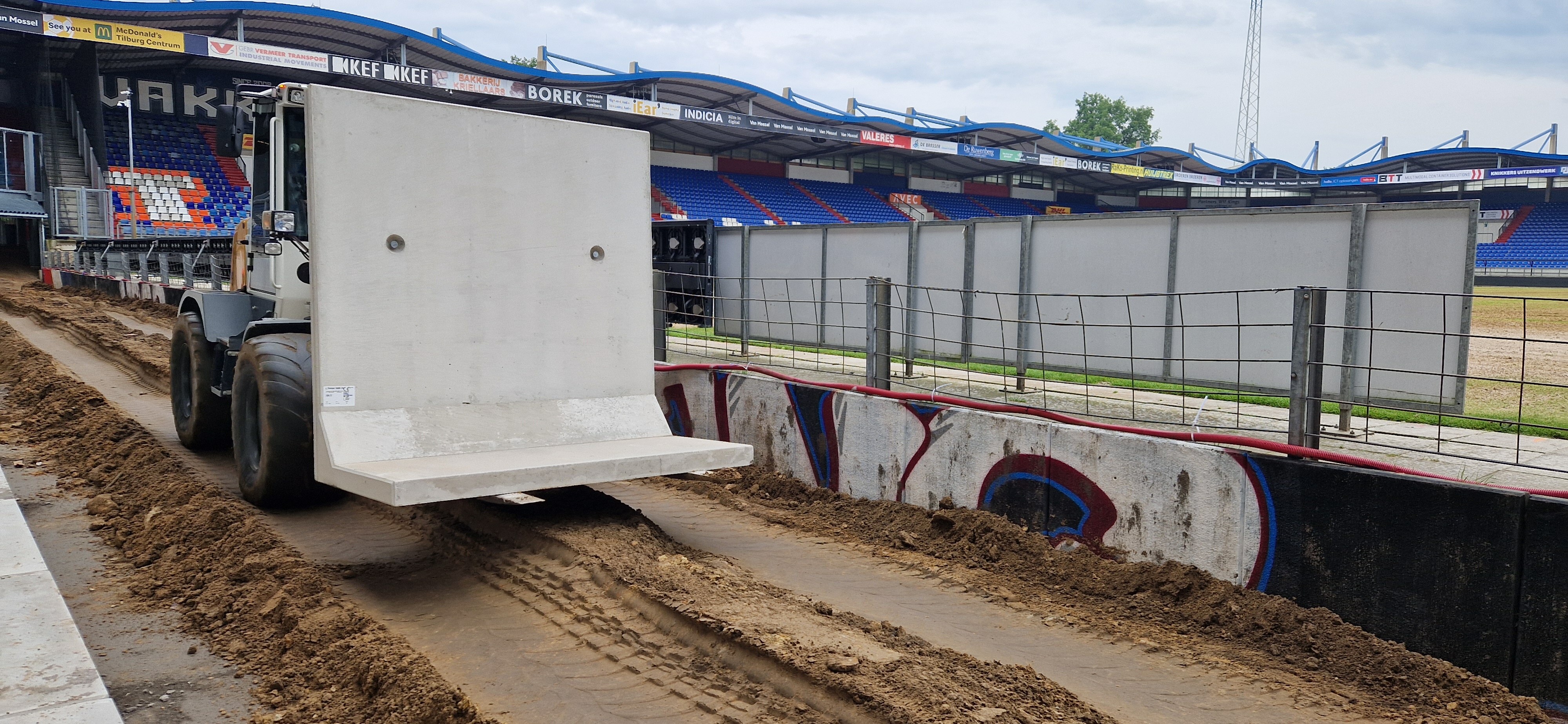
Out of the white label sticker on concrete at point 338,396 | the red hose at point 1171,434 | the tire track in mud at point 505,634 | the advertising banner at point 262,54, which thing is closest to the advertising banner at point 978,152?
the advertising banner at point 262,54

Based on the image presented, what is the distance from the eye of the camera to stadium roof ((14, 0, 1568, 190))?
35062 millimetres

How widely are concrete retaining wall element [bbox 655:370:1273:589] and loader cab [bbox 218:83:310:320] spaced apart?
12.3ft

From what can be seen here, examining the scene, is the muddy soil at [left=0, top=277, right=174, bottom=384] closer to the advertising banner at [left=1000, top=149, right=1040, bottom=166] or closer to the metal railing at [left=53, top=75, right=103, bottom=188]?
the metal railing at [left=53, top=75, right=103, bottom=188]

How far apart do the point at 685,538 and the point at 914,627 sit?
2226mm

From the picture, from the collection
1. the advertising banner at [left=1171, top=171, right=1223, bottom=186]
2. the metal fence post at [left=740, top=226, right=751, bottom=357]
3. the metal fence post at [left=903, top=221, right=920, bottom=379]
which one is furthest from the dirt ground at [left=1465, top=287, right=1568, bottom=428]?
the advertising banner at [left=1171, top=171, right=1223, bottom=186]

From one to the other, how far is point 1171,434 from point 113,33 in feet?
122

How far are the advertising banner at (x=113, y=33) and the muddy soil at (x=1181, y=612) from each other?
34.3 meters

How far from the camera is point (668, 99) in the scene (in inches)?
1850

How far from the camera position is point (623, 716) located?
4305 millimetres

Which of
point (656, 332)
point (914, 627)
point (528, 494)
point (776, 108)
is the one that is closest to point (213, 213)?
point (776, 108)

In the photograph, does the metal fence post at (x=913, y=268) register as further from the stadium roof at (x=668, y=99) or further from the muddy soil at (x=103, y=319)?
the stadium roof at (x=668, y=99)

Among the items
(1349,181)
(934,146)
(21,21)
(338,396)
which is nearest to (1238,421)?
(338,396)

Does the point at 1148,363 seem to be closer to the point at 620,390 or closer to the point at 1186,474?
the point at 1186,474

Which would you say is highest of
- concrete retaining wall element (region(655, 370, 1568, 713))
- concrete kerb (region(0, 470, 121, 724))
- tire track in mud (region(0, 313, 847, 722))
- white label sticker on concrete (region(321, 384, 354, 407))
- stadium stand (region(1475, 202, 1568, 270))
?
stadium stand (region(1475, 202, 1568, 270))
